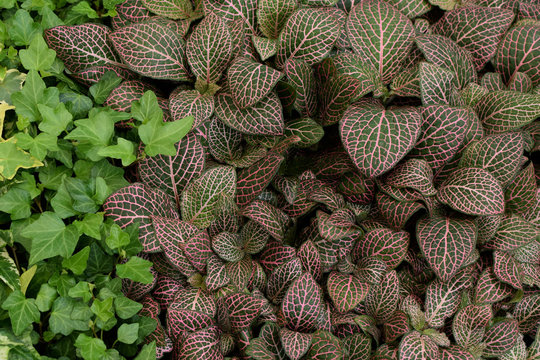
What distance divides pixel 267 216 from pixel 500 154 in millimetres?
765

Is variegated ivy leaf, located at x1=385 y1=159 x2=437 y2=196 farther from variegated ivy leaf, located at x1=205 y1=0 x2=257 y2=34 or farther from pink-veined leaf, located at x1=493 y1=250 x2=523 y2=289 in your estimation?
variegated ivy leaf, located at x1=205 y1=0 x2=257 y2=34

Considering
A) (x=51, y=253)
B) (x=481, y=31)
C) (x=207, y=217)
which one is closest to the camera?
(x=51, y=253)

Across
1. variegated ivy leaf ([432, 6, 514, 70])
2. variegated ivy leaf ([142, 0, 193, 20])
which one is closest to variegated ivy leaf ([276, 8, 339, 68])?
variegated ivy leaf ([142, 0, 193, 20])

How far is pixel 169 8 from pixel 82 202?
758 millimetres

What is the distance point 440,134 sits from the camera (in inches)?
59.6

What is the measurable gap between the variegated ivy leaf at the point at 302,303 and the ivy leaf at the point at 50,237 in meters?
0.61

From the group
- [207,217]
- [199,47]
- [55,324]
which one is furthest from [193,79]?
[55,324]

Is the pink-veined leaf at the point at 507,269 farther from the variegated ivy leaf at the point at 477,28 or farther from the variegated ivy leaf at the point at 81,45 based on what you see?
the variegated ivy leaf at the point at 81,45

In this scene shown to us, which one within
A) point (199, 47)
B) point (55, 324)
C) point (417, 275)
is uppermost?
point (199, 47)

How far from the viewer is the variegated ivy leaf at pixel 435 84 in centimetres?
155

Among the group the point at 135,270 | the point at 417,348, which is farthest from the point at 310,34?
the point at 417,348

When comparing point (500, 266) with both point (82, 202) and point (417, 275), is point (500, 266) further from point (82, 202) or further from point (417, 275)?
point (82, 202)

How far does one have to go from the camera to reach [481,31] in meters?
1.74

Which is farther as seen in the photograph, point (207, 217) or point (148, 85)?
point (148, 85)
